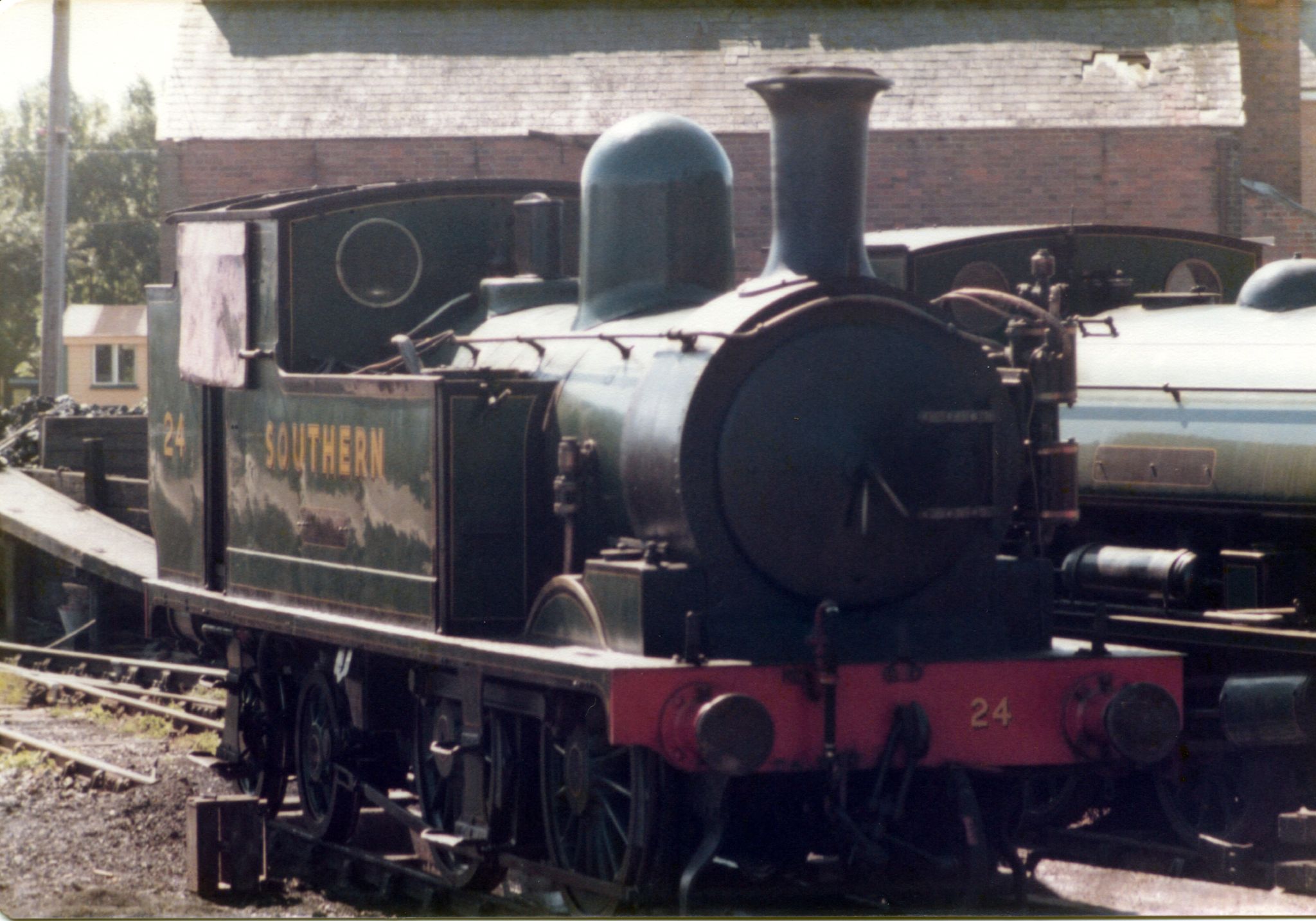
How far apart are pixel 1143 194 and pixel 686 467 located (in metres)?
19.6

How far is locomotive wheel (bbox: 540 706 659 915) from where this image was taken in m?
6.32

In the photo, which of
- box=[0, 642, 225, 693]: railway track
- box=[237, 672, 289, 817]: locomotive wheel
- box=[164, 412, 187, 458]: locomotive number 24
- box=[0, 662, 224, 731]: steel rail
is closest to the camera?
box=[237, 672, 289, 817]: locomotive wheel

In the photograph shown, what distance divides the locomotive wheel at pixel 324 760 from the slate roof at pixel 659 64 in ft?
56.4

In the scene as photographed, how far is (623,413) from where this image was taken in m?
6.77

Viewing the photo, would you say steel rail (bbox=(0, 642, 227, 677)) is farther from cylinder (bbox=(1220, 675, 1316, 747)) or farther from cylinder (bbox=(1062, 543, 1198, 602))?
cylinder (bbox=(1220, 675, 1316, 747))

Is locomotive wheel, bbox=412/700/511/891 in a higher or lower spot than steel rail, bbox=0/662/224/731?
higher

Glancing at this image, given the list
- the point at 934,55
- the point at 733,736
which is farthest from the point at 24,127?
the point at 733,736

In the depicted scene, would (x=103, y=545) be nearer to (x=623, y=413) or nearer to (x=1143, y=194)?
(x=623, y=413)

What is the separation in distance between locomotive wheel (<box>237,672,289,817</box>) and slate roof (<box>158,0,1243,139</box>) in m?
16.7

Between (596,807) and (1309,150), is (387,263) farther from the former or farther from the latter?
(1309,150)

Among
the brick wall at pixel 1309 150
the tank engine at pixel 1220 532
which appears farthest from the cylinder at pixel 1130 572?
the brick wall at pixel 1309 150

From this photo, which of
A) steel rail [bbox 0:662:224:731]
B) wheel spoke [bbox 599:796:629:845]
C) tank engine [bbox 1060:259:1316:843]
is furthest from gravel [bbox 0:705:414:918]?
tank engine [bbox 1060:259:1316:843]

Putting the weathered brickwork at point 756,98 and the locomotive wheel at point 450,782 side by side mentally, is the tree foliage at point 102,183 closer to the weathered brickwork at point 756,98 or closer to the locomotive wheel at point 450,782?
the weathered brickwork at point 756,98

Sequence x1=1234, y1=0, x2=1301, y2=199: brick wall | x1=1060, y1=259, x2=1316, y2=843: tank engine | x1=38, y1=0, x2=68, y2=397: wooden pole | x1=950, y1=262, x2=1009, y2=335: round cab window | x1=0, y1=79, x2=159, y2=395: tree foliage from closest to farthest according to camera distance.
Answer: x1=1060, y1=259, x2=1316, y2=843: tank engine → x1=950, y1=262, x2=1009, y2=335: round cab window → x1=38, y1=0, x2=68, y2=397: wooden pole → x1=1234, y1=0, x2=1301, y2=199: brick wall → x1=0, y1=79, x2=159, y2=395: tree foliage
